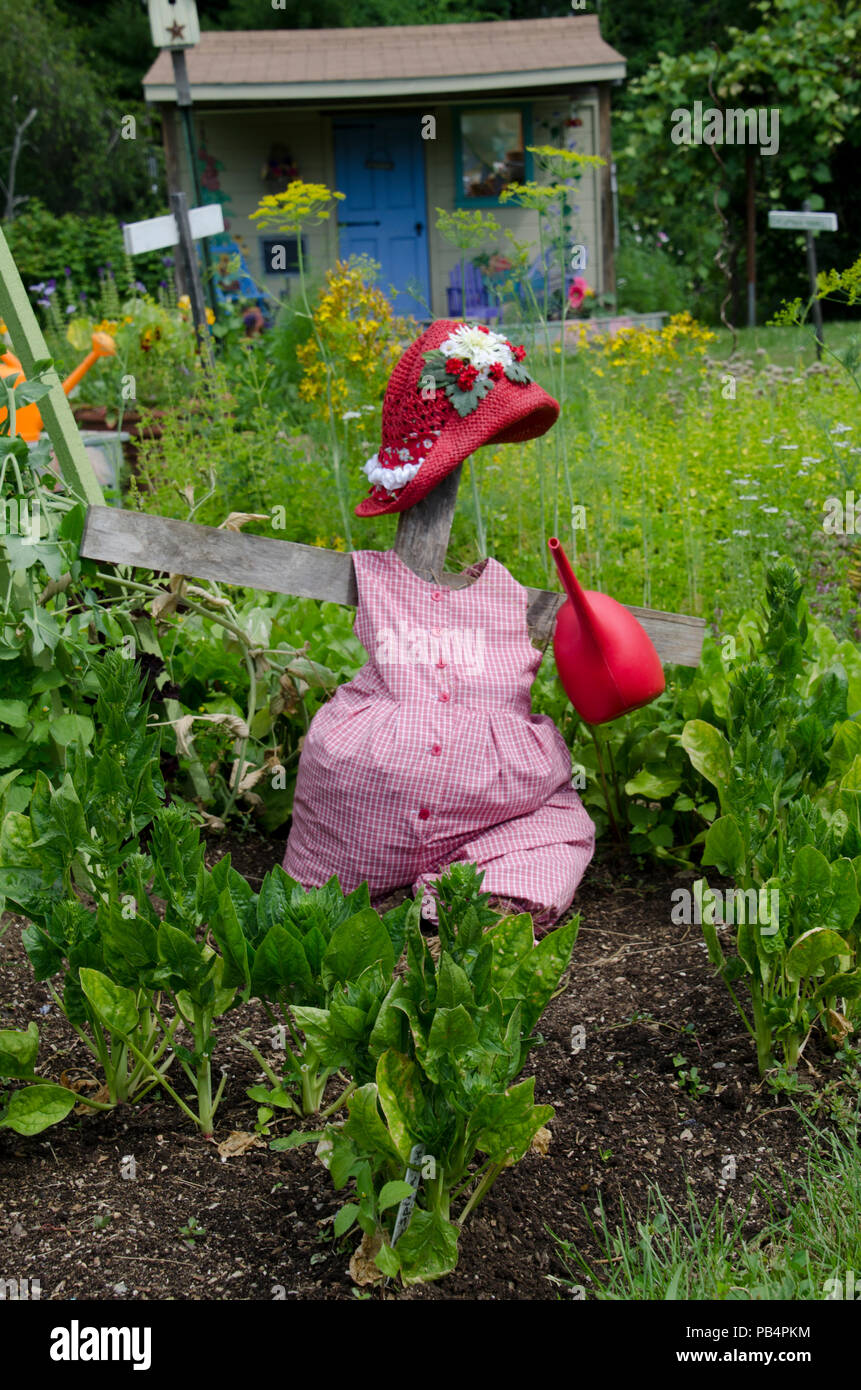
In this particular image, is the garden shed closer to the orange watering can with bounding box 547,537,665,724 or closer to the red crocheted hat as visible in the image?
the red crocheted hat

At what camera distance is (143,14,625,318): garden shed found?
13.2 meters

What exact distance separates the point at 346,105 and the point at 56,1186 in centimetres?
1351

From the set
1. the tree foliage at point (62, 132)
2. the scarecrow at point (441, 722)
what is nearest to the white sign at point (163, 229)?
the scarecrow at point (441, 722)

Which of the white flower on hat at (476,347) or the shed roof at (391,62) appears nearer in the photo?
the white flower on hat at (476,347)

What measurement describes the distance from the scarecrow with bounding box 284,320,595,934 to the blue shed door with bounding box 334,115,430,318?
11562mm

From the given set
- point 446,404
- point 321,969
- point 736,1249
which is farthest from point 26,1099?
point 446,404

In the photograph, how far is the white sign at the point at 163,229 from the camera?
16.7ft

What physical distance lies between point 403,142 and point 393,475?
1249 centimetres

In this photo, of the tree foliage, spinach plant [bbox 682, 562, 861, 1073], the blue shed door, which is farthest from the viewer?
the tree foliage

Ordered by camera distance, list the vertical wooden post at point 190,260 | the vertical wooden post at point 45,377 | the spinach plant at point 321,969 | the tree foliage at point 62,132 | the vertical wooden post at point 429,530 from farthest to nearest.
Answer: the tree foliage at point 62,132, the vertical wooden post at point 190,260, the vertical wooden post at point 45,377, the vertical wooden post at point 429,530, the spinach plant at point 321,969

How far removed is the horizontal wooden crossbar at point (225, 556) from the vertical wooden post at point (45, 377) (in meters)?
0.31

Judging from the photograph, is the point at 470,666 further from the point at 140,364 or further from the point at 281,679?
the point at 140,364

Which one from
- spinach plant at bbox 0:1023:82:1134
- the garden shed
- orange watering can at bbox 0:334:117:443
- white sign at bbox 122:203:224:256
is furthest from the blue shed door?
spinach plant at bbox 0:1023:82:1134

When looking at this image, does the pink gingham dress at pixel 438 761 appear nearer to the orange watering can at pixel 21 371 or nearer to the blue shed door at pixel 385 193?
the orange watering can at pixel 21 371
